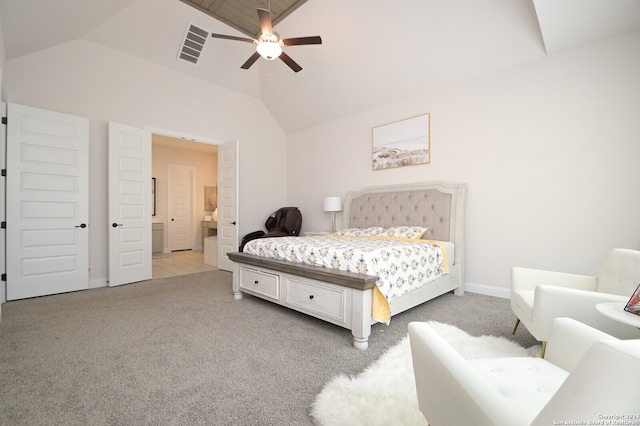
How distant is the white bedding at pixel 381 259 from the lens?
238 cm

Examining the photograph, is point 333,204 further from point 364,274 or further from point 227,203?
point 364,274

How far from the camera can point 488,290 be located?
11.8ft

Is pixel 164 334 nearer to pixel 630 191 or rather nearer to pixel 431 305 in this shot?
pixel 431 305

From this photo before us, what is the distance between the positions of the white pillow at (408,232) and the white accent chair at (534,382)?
238 centimetres

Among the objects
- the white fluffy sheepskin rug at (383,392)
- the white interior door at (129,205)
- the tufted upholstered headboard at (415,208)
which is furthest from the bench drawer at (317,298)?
the white interior door at (129,205)

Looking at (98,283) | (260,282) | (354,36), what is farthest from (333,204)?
(98,283)

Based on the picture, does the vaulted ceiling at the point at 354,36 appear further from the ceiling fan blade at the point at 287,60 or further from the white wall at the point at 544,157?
the ceiling fan blade at the point at 287,60

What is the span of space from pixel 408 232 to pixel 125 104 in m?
4.54

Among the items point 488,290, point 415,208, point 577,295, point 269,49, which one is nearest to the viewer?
point 577,295

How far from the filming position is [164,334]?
2414 mm

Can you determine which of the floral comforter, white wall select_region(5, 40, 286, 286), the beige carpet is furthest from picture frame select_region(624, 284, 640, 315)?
white wall select_region(5, 40, 286, 286)

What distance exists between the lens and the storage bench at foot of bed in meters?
2.19

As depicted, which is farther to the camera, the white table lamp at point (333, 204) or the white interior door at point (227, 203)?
the white table lamp at point (333, 204)

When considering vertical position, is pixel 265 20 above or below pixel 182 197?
above
